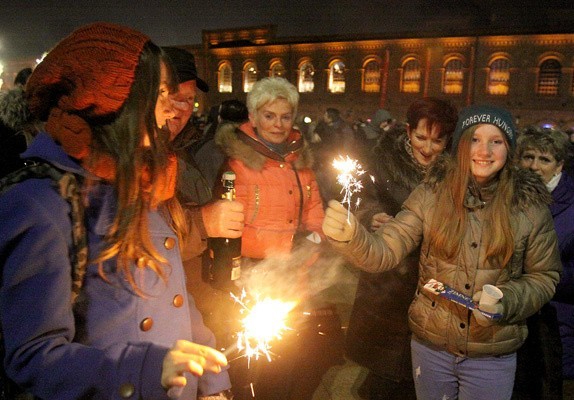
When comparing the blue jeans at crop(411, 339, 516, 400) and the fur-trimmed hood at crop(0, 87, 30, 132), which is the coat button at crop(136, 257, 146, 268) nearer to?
the blue jeans at crop(411, 339, 516, 400)

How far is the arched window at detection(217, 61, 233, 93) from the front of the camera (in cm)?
4672

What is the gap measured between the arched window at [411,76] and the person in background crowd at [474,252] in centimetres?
3752

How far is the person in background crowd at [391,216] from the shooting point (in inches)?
146

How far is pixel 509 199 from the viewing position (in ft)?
8.77

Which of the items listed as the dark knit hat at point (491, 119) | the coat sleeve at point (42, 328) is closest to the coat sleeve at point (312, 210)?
the dark knit hat at point (491, 119)

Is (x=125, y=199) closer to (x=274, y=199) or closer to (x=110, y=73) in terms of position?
(x=110, y=73)

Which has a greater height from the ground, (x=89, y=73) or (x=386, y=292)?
(x=89, y=73)

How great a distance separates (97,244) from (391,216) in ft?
9.41

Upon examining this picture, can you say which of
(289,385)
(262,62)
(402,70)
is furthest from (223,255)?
(262,62)

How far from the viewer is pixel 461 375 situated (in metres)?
2.72

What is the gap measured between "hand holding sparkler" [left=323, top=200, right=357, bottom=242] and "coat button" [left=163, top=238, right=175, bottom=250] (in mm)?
980

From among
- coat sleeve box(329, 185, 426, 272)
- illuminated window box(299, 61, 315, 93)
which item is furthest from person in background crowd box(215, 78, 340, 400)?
illuminated window box(299, 61, 315, 93)

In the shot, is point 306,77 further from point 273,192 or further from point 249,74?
point 273,192

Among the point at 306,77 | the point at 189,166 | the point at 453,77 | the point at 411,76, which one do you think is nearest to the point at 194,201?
the point at 189,166
